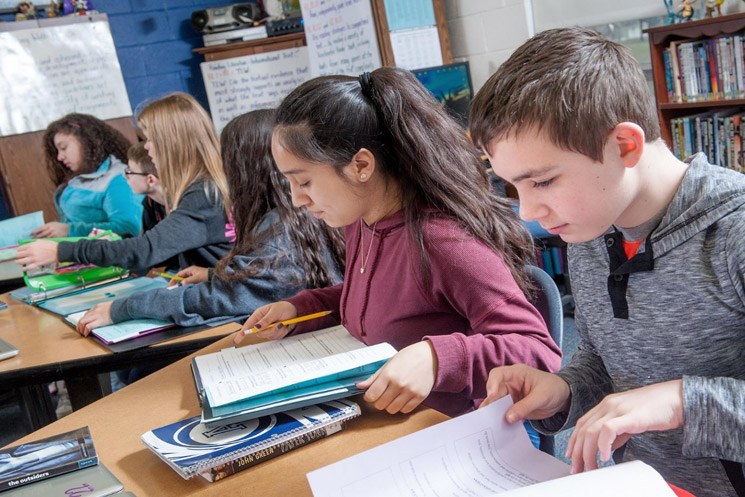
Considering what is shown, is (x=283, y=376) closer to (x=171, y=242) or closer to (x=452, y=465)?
(x=452, y=465)

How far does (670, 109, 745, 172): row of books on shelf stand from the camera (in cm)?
290

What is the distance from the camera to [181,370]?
4.62 feet

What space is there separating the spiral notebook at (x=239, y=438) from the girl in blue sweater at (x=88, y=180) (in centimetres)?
218

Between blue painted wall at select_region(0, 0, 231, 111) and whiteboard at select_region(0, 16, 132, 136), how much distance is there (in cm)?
10

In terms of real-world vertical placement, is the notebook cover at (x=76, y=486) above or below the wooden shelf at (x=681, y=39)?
below

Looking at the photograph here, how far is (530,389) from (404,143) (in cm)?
55

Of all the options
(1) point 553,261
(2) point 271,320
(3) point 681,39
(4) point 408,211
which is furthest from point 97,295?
(3) point 681,39

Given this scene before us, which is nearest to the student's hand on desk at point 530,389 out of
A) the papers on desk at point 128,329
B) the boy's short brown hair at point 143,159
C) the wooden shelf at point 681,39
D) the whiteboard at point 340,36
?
the papers on desk at point 128,329

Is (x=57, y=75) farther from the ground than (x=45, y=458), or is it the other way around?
(x=57, y=75)

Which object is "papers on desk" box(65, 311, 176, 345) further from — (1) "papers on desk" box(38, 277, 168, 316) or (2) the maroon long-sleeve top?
(2) the maroon long-sleeve top

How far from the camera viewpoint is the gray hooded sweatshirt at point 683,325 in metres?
0.75

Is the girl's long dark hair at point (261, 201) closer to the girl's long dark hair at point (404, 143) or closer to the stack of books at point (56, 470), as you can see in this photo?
the girl's long dark hair at point (404, 143)

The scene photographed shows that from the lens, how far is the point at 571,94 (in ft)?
2.83

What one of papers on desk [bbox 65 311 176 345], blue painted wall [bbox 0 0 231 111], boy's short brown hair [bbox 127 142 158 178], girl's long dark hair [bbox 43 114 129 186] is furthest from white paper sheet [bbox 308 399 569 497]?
Result: blue painted wall [bbox 0 0 231 111]
